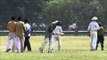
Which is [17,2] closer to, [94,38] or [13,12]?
[13,12]

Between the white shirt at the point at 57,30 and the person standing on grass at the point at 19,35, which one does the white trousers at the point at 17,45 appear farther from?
the white shirt at the point at 57,30

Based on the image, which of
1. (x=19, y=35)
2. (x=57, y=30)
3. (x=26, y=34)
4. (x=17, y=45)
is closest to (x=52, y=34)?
(x=57, y=30)

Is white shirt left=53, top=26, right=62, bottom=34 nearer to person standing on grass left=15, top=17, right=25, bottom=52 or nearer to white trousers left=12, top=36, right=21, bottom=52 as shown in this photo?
person standing on grass left=15, top=17, right=25, bottom=52

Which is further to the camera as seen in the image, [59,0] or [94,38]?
[59,0]

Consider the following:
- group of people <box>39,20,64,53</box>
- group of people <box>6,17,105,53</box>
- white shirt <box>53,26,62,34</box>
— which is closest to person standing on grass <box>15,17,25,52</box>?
group of people <box>6,17,105,53</box>

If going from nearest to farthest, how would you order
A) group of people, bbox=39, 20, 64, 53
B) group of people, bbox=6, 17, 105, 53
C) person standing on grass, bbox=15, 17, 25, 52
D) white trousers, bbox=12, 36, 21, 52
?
white trousers, bbox=12, 36, 21, 52
person standing on grass, bbox=15, 17, 25, 52
group of people, bbox=6, 17, 105, 53
group of people, bbox=39, 20, 64, 53

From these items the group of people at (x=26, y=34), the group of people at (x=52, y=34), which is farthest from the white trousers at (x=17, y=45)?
the group of people at (x=52, y=34)

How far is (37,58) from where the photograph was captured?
1764 centimetres

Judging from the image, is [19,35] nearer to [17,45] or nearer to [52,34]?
[17,45]

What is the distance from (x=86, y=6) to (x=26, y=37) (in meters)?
47.1

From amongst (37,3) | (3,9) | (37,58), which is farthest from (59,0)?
(37,58)

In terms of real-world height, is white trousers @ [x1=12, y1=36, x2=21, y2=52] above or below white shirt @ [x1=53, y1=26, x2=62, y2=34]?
below

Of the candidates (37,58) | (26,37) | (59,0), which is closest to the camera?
(37,58)

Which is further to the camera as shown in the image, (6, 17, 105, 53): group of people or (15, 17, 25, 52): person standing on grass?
(6, 17, 105, 53): group of people
